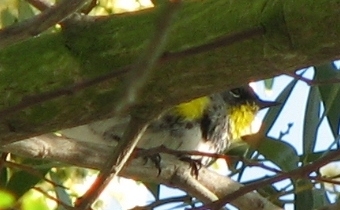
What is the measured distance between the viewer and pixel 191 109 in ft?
6.40

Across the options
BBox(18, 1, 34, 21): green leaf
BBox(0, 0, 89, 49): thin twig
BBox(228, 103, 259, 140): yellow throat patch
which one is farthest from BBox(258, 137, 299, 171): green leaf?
BBox(0, 0, 89, 49): thin twig

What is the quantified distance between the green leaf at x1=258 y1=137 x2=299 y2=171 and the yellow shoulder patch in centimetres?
36

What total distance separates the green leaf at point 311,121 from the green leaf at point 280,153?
0.03 meters

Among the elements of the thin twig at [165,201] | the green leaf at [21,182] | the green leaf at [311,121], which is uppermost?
the green leaf at [311,121]

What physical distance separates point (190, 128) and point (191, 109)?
5cm

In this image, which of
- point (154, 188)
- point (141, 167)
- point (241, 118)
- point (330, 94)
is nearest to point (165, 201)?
point (141, 167)

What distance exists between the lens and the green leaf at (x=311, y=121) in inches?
59.6

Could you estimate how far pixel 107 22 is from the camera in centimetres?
88

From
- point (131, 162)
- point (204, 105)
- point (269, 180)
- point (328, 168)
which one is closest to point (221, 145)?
point (204, 105)

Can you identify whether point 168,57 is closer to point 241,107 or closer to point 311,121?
point 311,121

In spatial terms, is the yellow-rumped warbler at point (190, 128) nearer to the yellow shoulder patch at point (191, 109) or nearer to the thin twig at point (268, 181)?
the yellow shoulder patch at point (191, 109)

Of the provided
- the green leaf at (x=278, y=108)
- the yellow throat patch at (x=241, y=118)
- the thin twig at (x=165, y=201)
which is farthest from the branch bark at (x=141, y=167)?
the yellow throat patch at (x=241, y=118)

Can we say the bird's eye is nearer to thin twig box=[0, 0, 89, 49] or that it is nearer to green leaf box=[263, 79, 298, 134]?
green leaf box=[263, 79, 298, 134]

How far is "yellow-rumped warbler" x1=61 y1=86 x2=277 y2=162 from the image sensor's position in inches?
75.2
